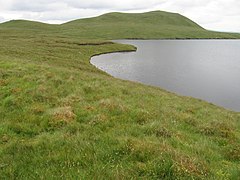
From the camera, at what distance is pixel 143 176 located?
22.1 feet

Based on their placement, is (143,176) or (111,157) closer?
(143,176)

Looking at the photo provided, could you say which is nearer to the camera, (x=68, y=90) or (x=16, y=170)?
(x=16, y=170)

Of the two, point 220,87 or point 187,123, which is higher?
point 187,123

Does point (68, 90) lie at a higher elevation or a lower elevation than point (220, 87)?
higher

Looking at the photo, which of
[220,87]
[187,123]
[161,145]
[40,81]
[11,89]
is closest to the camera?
[161,145]

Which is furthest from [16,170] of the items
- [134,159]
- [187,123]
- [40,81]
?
[40,81]

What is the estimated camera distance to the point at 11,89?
1714cm

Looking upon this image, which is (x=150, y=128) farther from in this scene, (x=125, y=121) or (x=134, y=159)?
(x=134, y=159)

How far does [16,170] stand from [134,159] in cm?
322

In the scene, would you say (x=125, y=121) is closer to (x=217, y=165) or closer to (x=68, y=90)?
(x=217, y=165)

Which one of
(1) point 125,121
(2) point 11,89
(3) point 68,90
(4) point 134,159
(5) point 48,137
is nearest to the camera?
(4) point 134,159

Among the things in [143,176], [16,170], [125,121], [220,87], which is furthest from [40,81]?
[220,87]

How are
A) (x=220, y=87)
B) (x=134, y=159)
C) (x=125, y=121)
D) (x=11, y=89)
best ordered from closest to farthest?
1. (x=134, y=159)
2. (x=125, y=121)
3. (x=11, y=89)
4. (x=220, y=87)

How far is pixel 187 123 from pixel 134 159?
6.17 m
